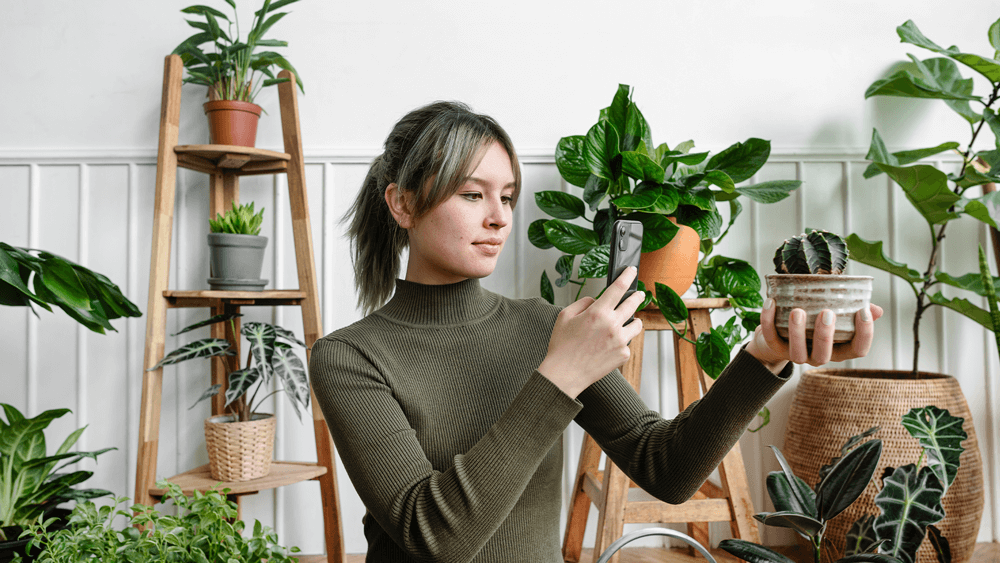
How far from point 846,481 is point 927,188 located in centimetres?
105

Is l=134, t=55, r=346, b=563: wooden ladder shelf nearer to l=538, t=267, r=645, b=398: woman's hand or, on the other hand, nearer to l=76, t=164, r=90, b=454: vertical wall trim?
l=76, t=164, r=90, b=454: vertical wall trim

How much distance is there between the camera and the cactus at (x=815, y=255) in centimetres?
58

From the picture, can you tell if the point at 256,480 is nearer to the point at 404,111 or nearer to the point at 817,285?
the point at 404,111

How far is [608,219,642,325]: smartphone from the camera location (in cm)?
68

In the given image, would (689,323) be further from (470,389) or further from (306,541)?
(306,541)

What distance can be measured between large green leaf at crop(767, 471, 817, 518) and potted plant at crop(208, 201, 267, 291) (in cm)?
129

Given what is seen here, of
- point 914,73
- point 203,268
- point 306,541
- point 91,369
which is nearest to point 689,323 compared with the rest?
point 914,73

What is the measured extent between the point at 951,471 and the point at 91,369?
7.12ft

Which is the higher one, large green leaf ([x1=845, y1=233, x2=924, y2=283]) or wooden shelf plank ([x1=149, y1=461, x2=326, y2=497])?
large green leaf ([x1=845, y1=233, x2=924, y2=283])

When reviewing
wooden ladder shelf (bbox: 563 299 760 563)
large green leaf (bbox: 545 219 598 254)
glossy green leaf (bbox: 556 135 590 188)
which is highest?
glossy green leaf (bbox: 556 135 590 188)

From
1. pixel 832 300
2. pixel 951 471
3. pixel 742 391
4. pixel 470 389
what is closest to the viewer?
pixel 832 300

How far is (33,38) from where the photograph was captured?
176 cm

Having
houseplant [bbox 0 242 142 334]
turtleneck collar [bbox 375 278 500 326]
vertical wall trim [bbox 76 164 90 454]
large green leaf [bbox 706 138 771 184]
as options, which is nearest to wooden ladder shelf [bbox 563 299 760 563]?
large green leaf [bbox 706 138 771 184]

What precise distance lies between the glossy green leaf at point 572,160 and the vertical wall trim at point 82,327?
4.58ft
